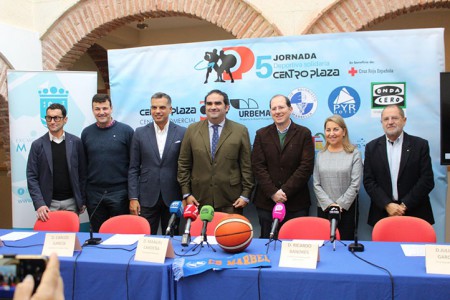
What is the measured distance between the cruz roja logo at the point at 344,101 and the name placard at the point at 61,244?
258 centimetres

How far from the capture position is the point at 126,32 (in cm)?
768

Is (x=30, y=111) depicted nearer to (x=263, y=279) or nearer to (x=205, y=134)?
(x=205, y=134)

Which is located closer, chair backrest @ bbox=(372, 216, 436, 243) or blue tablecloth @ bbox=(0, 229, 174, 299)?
blue tablecloth @ bbox=(0, 229, 174, 299)

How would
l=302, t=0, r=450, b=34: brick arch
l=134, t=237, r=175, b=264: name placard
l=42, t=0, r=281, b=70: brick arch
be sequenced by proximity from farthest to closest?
l=42, t=0, r=281, b=70: brick arch
l=302, t=0, r=450, b=34: brick arch
l=134, t=237, r=175, b=264: name placard

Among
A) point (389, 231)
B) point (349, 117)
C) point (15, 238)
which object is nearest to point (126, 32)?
point (349, 117)

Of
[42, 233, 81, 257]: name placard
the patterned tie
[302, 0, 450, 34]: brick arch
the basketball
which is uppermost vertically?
[302, 0, 450, 34]: brick arch

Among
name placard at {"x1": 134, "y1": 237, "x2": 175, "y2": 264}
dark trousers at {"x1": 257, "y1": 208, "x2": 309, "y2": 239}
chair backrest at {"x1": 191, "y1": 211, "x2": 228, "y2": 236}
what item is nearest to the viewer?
name placard at {"x1": 134, "y1": 237, "x2": 175, "y2": 264}

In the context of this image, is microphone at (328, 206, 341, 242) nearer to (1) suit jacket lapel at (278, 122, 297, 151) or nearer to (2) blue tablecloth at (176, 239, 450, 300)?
(2) blue tablecloth at (176, 239, 450, 300)

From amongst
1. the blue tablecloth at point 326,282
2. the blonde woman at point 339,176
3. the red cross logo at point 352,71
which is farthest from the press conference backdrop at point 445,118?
the blue tablecloth at point 326,282

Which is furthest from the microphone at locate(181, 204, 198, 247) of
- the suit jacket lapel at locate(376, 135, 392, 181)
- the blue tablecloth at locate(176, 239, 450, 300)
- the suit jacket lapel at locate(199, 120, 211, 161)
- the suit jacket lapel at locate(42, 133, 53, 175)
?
the suit jacket lapel at locate(42, 133, 53, 175)

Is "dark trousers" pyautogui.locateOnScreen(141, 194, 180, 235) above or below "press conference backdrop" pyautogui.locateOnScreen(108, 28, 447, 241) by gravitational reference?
below

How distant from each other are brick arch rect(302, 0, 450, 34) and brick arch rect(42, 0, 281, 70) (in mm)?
509

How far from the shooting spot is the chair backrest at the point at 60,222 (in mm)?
3349

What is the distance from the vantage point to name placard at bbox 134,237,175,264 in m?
2.18
